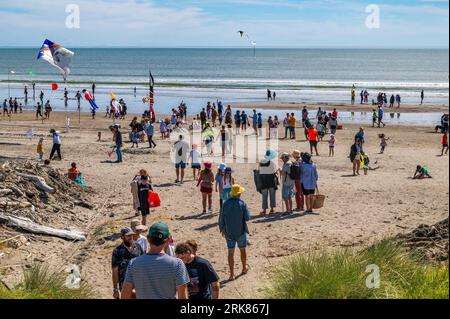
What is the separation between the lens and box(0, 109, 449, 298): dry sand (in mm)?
11086

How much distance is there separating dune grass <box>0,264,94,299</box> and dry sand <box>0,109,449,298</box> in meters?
1.21

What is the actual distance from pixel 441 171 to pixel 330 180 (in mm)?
Result: 4358

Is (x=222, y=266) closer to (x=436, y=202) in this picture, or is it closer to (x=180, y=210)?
(x=180, y=210)

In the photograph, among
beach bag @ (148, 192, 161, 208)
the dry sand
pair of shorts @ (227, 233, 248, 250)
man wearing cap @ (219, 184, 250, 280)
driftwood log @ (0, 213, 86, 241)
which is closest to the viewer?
man wearing cap @ (219, 184, 250, 280)

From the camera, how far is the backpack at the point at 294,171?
548 inches

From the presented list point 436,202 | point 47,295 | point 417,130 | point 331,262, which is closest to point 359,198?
point 436,202

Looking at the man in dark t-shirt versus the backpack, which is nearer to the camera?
the man in dark t-shirt

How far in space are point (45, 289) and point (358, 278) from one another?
4.01m

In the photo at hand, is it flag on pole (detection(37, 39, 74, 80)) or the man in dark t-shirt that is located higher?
flag on pole (detection(37, 39, 74, 80))

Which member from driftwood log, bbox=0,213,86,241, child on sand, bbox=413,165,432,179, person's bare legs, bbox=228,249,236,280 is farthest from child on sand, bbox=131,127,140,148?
person's bare legs, bbox=228,249,236,280

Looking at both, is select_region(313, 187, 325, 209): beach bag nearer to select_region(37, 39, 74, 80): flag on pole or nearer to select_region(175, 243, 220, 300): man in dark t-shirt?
select_region(175, 243, 220, 300): man in dark t-shirt

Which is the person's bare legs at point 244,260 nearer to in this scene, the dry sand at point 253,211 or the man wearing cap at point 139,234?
the dry sand at point 253,211

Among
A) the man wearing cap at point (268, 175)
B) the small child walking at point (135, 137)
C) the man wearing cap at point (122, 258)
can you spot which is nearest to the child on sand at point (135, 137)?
the small child walking at point (135, 137)

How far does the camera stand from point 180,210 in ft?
49.5
